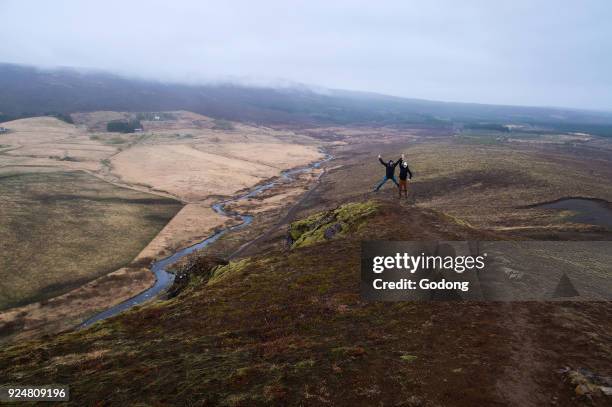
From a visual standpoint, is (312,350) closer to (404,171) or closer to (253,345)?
(253,345)

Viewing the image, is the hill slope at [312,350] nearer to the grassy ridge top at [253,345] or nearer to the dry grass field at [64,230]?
the grassy ridge top at [253,345]

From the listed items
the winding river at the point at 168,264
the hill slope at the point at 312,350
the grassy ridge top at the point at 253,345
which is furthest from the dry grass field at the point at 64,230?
the hill slope at the point at 312,350

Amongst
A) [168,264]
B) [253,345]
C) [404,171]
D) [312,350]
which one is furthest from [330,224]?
[168,264]

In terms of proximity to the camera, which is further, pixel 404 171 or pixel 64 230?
pixel 64 230

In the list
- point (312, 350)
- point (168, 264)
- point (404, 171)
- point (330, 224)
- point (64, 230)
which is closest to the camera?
point (312, 350)

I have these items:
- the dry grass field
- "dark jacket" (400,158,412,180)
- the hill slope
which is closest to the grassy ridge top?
the hill slope

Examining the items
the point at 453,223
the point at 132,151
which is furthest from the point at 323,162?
the point at 453,223

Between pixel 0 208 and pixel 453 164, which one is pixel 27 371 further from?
pixel 453 164

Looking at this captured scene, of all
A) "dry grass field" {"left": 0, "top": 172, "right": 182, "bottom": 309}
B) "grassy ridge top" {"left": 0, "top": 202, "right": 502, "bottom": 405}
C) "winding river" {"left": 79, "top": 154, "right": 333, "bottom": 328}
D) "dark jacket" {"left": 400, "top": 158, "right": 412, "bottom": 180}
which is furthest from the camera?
"dry grass field" {"left": 0, "top": 172, "right": 182, "bottom": 309}

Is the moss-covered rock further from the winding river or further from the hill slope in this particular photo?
the winding river

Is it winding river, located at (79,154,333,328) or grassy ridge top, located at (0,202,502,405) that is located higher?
grassy ridge top, located at (0,202,502,405)
